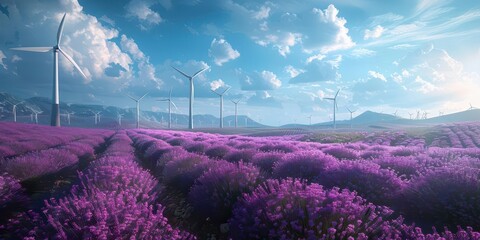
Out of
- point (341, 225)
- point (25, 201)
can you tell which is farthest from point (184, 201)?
point (341, 225)

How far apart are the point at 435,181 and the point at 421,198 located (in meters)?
0.48

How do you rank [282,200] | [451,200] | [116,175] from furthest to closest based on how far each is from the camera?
[116,175] < [451,200] < [282,200]

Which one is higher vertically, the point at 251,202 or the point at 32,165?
the point at 251,202

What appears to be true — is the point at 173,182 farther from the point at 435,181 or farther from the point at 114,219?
the point at 435,181

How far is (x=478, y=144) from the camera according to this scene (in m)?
21.3

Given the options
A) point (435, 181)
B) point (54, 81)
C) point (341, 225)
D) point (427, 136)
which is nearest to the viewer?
point (341, 225)

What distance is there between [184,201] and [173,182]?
124 centimetres

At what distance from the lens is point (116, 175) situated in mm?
5637

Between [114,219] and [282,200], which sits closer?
[114,219]

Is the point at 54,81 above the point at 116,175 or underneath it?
above

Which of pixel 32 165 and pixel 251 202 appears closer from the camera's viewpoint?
pixel 251 202

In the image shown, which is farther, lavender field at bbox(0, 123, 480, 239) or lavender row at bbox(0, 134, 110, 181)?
lavender row at bbox(0, 134, 110, 181)

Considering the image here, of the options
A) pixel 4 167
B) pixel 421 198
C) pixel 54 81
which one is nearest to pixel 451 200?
pixel 421 198

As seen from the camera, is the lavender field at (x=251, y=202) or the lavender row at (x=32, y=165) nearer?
the lavender field at (x=251, y=202)
